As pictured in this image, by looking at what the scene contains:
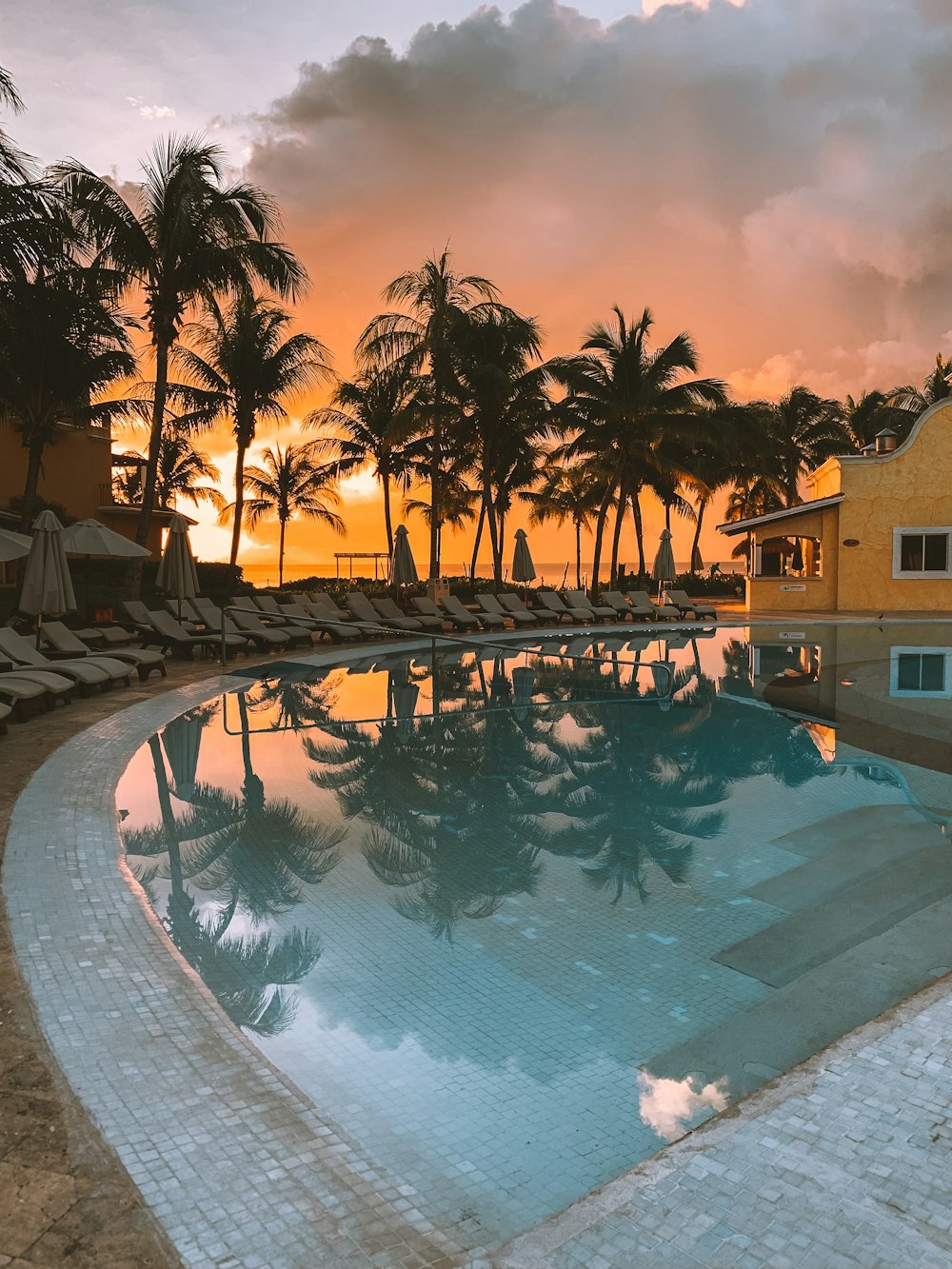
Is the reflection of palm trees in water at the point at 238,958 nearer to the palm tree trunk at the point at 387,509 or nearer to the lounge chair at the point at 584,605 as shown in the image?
the lounge chair at the point at 584,605

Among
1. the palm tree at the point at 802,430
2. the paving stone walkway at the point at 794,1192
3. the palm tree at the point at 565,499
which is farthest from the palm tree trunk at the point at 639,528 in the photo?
the paving stone walkway at the point at 794,1192

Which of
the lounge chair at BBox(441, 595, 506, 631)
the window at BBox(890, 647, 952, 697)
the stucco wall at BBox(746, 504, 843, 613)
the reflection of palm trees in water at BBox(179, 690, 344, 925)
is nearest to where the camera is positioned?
the reflection of palm trees in water at BBox(179, 690, 344, 925)

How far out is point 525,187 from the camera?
26.5m

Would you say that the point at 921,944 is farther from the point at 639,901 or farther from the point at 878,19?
the point at 878,19

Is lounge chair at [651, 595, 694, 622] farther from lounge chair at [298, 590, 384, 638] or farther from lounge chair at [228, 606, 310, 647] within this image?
lounge chair at [228, 606, 310, 647]

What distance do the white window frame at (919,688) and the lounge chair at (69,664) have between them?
10.1 meters

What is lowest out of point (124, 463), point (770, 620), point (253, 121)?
point (770, 620)

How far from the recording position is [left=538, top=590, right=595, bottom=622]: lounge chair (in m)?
23.6

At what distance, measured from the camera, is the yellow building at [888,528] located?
26734 millimetres

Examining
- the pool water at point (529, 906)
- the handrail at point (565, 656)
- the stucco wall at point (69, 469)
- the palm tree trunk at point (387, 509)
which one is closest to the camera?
the pool water at point (529, 906)

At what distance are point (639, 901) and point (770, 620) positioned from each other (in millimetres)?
20000

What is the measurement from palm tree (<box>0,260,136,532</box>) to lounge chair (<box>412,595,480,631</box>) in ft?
28.7

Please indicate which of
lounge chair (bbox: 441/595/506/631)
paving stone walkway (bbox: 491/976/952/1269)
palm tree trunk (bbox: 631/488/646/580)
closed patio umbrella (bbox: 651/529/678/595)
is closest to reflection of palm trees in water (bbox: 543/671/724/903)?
paving stone walkway (bbox: 491/976/952/1269)

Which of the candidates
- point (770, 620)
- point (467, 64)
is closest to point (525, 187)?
point (467, 64)
